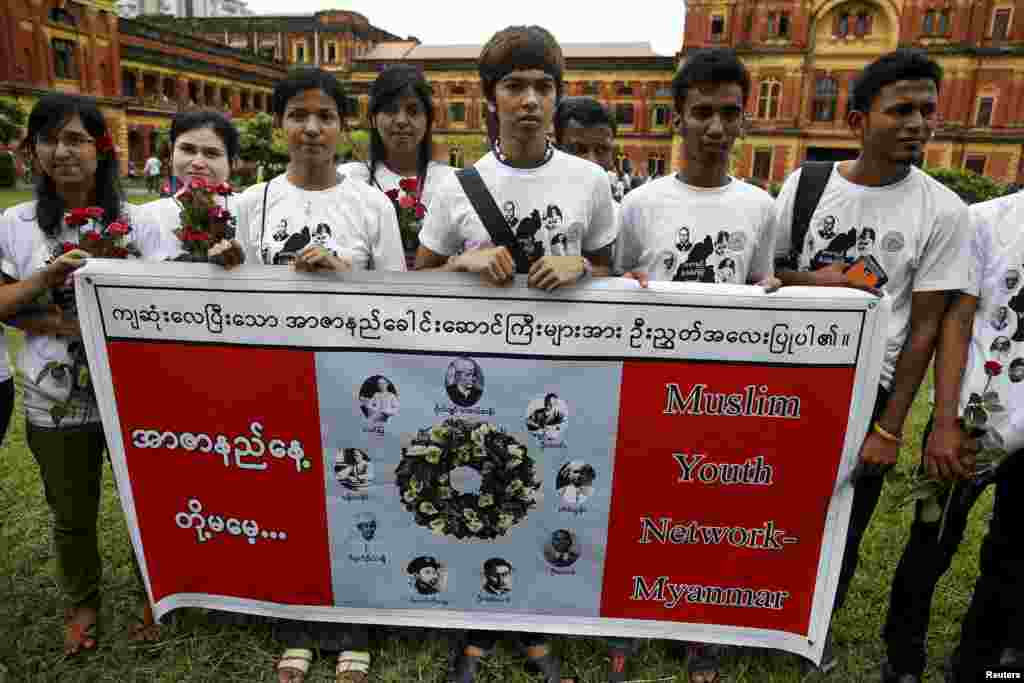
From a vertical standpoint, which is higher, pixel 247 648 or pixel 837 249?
pixel 837 249

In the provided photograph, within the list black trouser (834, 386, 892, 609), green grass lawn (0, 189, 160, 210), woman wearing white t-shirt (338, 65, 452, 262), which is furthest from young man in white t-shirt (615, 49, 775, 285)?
green grass lawn (0, 189, 160, 210)

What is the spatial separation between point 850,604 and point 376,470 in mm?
2128

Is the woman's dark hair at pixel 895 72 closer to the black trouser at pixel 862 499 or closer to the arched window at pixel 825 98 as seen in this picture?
the black trouser at pixel 862 499

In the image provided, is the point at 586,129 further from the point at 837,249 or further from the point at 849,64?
the point at 849,64

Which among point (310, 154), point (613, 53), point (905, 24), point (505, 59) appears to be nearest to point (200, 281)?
point (310, 154)

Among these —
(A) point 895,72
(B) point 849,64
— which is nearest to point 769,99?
(B) point 849,64

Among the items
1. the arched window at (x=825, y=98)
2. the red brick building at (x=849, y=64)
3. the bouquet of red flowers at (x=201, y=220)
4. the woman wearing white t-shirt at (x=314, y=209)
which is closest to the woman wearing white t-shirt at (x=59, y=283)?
the bouquet of red flowers at (x=201, y=220)

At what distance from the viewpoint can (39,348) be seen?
2.27m

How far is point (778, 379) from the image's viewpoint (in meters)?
2.10

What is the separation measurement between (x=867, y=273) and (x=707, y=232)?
0.51m

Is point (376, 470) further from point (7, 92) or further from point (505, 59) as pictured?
point (7, 92)

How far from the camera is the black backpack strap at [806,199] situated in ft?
7.27

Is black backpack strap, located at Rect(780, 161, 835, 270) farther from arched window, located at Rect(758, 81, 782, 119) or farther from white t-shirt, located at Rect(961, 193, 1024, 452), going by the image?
arched window, located at Rect(758, 81, 782, 119)

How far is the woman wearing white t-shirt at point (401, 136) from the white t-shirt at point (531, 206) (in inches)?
29.3
